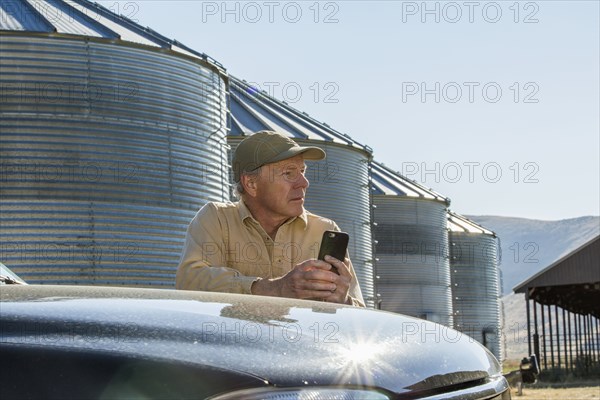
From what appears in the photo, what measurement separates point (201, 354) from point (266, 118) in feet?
64.4

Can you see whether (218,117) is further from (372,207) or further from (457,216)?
(457,216)

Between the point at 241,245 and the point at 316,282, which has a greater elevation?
the point at 241,245

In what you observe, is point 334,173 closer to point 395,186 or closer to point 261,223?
point 395,186

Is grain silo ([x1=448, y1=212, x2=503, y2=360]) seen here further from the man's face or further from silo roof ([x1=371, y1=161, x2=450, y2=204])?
the man's face

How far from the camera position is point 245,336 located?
1.52 metres

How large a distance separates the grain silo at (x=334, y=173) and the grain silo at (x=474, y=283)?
937cm

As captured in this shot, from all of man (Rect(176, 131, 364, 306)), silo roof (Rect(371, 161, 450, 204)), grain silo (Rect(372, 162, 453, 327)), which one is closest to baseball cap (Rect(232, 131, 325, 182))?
man (Rect(176, 131, 364, 306))

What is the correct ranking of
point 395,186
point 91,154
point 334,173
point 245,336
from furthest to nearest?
point 395,186
point 334,173
point 91,154
point 245,336

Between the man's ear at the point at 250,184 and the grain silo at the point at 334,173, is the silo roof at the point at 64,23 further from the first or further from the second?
the man's ear at the point at 250,184

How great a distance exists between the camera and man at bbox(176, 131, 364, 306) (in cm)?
378

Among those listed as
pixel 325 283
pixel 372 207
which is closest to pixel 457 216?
pixel 372 207

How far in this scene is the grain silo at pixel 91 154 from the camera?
35.8 feet

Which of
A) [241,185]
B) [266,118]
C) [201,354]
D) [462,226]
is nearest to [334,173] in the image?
[266,118]

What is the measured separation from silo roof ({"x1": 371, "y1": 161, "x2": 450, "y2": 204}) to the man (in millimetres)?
21799
